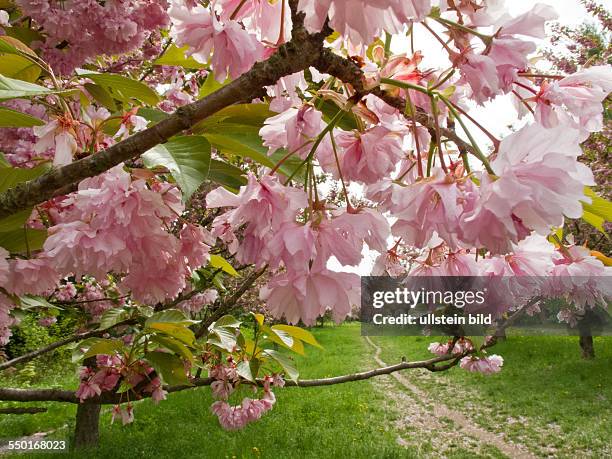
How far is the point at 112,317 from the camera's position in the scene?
2.57m

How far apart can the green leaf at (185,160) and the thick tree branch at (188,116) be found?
0.23 ft

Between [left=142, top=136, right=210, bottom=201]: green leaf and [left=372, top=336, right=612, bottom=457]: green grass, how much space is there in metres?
9.61

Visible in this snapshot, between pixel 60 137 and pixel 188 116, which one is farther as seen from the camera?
pixel 60 137

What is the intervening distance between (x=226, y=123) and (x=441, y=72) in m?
0.42

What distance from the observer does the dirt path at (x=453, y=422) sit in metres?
9.19

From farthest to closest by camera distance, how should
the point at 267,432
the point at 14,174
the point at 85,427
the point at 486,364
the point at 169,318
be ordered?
1. the point at 267,432
2. the point at 85,427
3. the point at 486,364
4. the point at 169,318
5. the point at 14,174

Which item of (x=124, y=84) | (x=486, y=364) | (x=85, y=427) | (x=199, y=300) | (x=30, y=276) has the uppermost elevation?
(x=124, y=84)

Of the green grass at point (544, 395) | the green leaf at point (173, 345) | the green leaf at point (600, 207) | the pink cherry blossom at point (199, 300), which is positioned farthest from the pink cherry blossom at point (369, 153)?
the green grass at point (544, 395)

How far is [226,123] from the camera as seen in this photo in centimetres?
102

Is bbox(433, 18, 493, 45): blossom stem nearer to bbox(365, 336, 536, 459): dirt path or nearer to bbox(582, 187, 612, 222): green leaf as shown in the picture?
bbox(582, 187, 612, 222): green leaf

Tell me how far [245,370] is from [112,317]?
75 cm

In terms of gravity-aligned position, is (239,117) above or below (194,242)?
above

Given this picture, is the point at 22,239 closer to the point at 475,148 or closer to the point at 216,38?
the point at 216,38

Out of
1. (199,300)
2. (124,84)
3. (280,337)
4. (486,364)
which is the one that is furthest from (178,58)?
(486,364)
